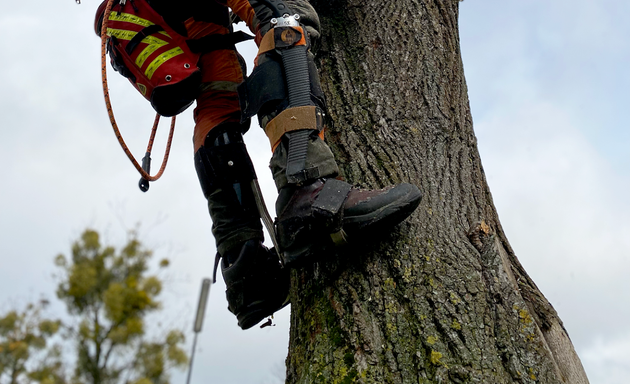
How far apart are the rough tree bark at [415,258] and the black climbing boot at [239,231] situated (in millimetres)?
185

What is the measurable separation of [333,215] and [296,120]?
1.13 feet

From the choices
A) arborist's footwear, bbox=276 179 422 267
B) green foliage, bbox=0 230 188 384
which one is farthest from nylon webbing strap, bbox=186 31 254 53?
green foliage, bbox=0 230 188 384

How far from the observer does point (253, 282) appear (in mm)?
2137

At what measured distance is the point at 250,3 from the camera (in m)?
2.01

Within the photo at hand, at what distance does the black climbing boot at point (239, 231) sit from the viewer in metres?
2.14

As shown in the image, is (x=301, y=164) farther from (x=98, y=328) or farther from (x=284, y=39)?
(x=98, y=328)

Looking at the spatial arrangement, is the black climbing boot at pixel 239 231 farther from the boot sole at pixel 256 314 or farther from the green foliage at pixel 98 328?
the green foliage at pixel 98 328

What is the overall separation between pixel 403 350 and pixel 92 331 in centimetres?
2190

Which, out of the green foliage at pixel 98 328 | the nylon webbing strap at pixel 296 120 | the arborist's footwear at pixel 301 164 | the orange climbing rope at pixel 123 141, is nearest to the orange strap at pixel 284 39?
the arborist's footwear at pixel 301 164

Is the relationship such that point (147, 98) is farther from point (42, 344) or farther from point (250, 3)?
point (42, 344)

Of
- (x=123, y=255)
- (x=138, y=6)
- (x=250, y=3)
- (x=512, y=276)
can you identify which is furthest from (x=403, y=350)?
(x=123, y=255)

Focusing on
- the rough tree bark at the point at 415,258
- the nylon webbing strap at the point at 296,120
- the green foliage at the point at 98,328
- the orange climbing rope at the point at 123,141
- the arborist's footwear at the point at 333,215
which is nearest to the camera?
the rough tree bark at the point at 415,258

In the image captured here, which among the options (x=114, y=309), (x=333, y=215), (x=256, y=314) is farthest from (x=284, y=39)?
(x=114, y=309)

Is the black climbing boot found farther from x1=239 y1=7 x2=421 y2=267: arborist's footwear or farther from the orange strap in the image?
the orange strap
